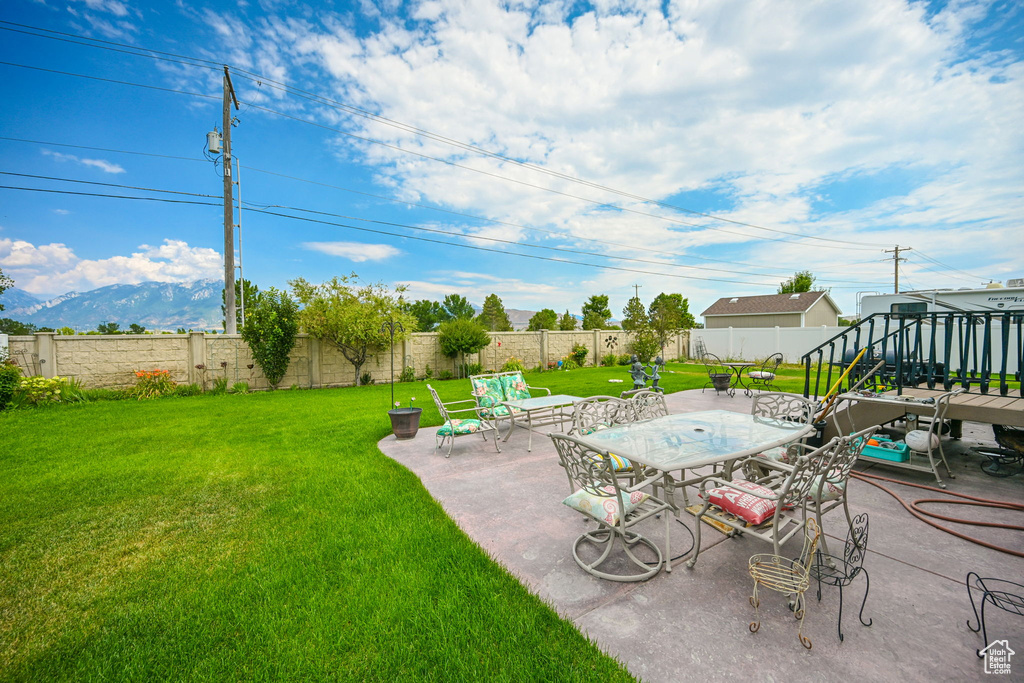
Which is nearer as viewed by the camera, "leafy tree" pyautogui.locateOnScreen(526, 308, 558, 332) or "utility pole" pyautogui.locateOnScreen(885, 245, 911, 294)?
"utility pole" pyautogui.locateOnScreen(885, 245, 911, 294)

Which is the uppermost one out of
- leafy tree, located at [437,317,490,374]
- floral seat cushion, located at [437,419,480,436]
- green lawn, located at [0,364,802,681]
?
leafy tree, located at [437,317,490,374]

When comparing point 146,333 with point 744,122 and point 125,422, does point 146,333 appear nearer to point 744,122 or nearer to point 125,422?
point 125,422

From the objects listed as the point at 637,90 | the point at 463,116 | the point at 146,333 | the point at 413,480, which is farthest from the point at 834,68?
the point at 146,333

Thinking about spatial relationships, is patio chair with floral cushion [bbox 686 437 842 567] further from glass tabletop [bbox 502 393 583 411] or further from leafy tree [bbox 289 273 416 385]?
leafy tree [bbox 289 273 416 385]

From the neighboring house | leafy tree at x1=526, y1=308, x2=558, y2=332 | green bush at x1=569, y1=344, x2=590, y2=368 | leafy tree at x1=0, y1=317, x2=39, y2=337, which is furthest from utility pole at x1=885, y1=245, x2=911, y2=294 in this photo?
leafy tree at x1=0, y1=317, x2=39, y2=337

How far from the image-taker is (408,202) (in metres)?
15.3

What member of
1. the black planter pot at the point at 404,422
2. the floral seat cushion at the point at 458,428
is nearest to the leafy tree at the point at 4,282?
the black planter pot at the point at 404,422

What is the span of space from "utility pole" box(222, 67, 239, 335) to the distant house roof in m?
28.4

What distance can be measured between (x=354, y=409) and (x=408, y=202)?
985 centimetres

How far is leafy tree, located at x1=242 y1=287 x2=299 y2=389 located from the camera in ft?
35.8

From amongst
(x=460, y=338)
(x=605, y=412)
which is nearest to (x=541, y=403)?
(x=605, y=412)

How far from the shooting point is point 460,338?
1391 cm

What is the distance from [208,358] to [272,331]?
6.12ft

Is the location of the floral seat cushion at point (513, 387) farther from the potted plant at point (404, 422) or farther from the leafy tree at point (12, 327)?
the leafy tree at point (12, 327)
